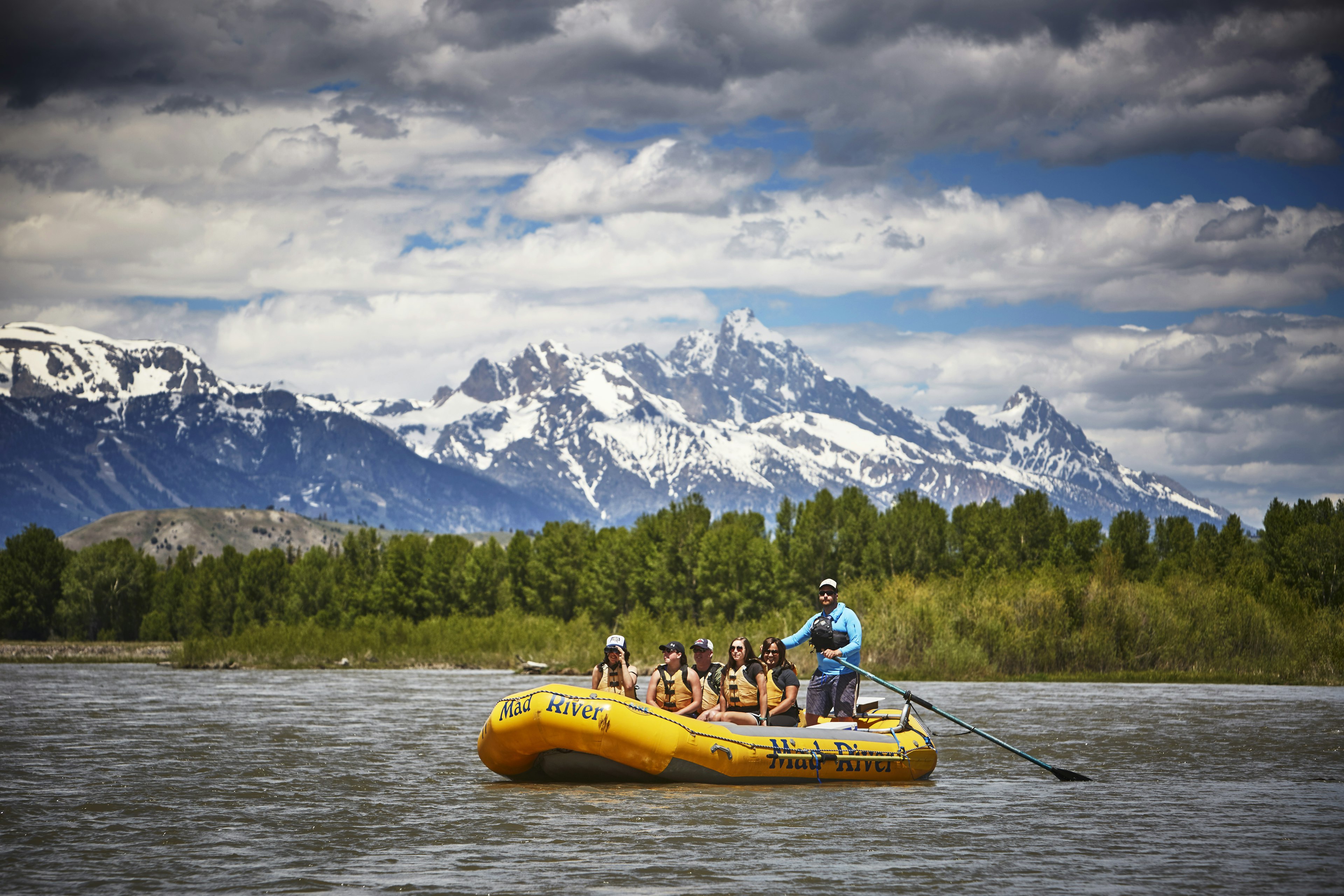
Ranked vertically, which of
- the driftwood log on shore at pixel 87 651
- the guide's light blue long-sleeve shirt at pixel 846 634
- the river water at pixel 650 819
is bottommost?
the driftwood log on shore at pixel 87 651

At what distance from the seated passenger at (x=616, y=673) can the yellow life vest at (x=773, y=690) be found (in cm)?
263

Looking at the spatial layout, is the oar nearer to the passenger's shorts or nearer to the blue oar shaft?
the blue oar shaft

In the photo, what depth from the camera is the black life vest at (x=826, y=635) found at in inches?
966

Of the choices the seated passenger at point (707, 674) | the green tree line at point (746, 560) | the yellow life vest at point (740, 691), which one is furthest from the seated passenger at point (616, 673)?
the green tree line at point (746, 560)

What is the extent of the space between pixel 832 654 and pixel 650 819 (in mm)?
5514

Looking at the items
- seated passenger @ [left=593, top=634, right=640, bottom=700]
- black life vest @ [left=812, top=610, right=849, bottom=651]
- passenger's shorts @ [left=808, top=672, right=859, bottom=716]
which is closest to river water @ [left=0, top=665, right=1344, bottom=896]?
passenger's shorts @ [left=808, top=672, right=859, bottom=716]

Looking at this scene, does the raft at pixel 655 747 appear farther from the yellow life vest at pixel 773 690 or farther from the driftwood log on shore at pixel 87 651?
the driftwood log on shore at pixel 87 651

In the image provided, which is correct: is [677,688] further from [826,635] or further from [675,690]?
[826,635]

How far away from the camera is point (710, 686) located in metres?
26.1

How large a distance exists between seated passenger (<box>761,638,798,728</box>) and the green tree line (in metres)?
53.7

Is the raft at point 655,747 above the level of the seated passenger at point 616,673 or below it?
below

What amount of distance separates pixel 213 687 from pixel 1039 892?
2126 inches

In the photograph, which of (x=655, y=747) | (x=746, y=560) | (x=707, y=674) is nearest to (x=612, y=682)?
(x=655, y=747)

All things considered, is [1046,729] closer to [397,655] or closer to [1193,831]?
[1193,831]
